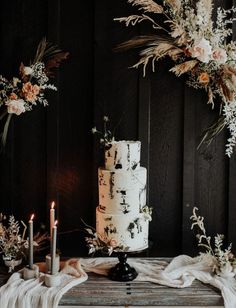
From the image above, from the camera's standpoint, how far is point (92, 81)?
120 inches

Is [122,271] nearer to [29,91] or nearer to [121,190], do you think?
[121,190]

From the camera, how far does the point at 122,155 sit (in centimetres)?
267

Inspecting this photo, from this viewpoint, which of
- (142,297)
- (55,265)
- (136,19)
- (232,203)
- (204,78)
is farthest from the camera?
(232,203)

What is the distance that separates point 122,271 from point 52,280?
0.38 m

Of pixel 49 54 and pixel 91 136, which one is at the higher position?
pixel 49 54

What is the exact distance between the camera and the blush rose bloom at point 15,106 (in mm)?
2855

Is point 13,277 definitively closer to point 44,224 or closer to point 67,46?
point 44,224

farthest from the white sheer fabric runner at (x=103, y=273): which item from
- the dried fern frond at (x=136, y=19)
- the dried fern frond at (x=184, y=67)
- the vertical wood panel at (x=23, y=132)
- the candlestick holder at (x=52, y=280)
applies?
the dried fern frond at (x=136, y=19)

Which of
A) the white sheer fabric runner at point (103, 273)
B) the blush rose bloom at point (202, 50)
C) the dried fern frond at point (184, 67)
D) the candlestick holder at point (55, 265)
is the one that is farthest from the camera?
the dried fern frond at point (184, 67)

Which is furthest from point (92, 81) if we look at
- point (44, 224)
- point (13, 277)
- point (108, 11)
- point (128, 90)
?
point (13, 277)

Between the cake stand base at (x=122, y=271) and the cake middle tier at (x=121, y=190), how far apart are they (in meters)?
0.25

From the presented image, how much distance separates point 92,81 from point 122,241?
1007 mm

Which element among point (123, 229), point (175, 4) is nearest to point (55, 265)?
point (123, 229)

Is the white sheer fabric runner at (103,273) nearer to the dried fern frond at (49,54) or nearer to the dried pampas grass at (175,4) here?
the dried fern frond at (49,54)
